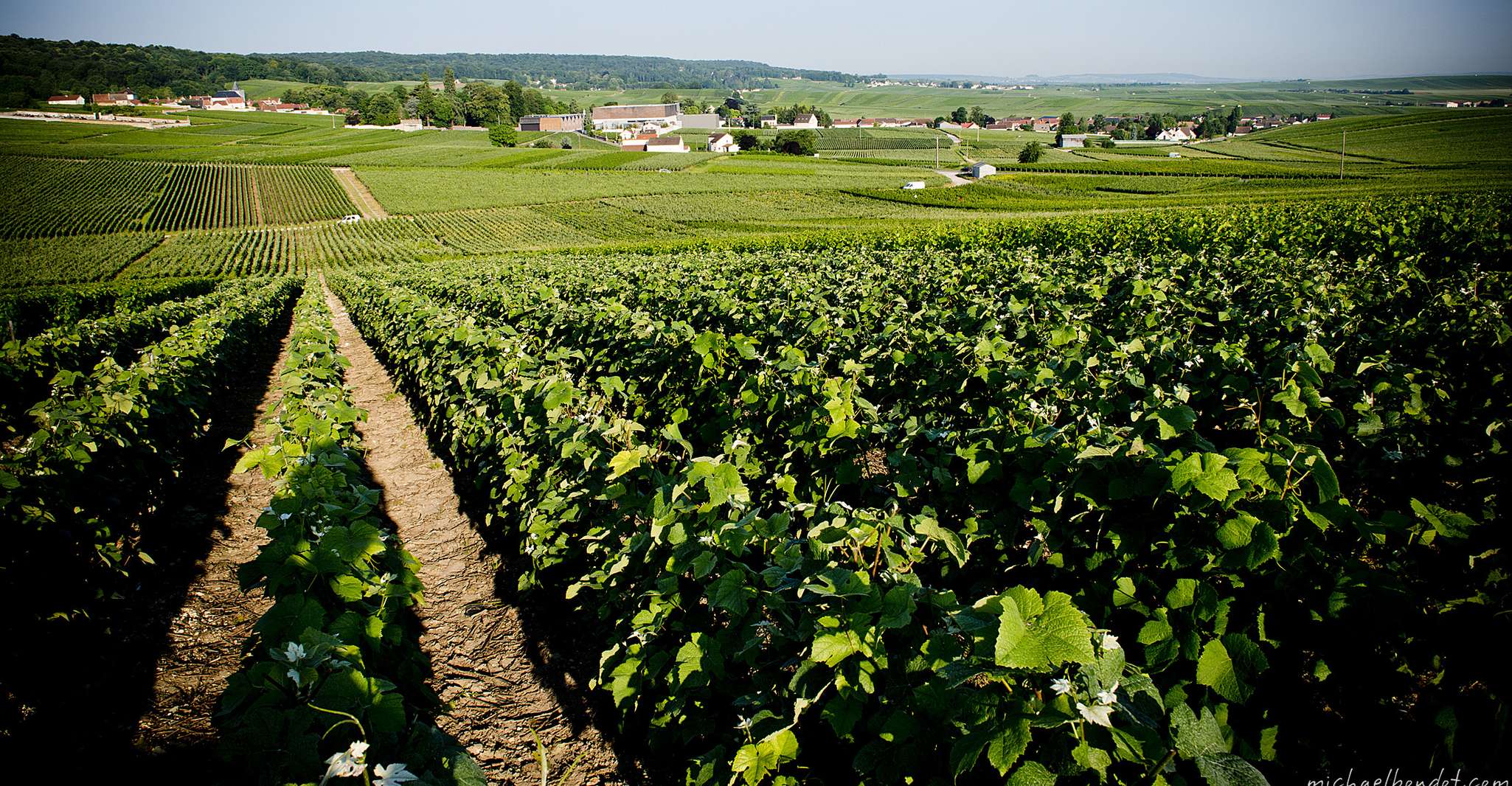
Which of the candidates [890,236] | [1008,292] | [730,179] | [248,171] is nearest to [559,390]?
[1008,292]

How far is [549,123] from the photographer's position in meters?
135

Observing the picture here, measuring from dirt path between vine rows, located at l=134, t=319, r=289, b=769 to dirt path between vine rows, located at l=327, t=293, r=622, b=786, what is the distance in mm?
1266

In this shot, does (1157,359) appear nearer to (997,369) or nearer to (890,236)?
(997,369)

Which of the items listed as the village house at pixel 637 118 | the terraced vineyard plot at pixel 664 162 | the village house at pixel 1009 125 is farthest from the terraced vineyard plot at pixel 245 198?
the village house at pixel 1009 125

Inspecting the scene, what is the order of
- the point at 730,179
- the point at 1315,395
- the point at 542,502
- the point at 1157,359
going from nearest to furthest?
the point at 1315,395, the point at 542,502, the point at 1157,359, the point at 730,179

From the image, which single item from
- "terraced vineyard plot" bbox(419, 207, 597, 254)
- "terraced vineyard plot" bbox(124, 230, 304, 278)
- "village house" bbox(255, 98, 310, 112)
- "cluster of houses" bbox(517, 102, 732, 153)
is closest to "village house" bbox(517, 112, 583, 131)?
"cluster of houses" bbox(517, 102, 732, 153)

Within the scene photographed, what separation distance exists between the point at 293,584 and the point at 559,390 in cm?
191

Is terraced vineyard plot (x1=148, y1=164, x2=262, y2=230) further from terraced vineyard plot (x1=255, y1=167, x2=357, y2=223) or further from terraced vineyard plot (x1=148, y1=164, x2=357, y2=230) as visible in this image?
terraced vineyard plot (x1=255, y1=167, x2=357, y2=223)

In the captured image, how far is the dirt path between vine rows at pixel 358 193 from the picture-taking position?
62344 millimetres

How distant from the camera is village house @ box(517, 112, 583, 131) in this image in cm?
13500

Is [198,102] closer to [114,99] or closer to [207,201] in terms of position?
[114,99]

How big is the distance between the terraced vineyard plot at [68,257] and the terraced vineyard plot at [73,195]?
3523mm

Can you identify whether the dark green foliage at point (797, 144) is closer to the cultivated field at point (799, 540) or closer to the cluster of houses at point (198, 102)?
the cultivated field at point (799, 540)

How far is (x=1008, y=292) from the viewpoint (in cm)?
959
